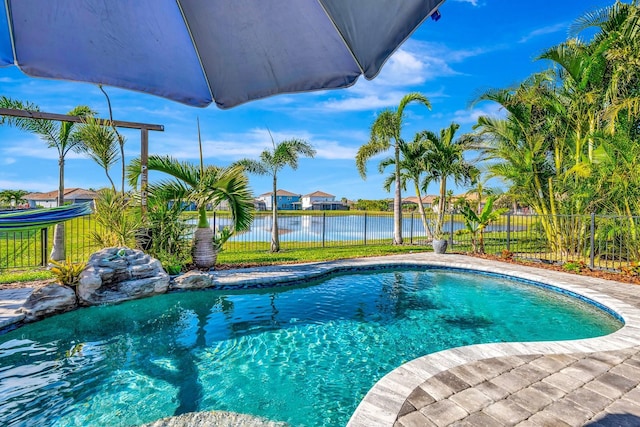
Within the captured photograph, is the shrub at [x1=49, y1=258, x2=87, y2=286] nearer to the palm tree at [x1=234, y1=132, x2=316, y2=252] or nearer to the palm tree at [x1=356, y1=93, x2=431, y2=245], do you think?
the palm tree at [x1=234, y1=132, x2=316, y2=252]

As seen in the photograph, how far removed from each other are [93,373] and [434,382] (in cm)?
352

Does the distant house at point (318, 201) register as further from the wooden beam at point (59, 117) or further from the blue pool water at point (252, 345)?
the blue pool water at point (252, 345)

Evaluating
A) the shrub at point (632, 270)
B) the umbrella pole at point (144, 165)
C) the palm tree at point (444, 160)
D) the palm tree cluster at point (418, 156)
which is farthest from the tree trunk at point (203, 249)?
the shrub at point (632, 270)

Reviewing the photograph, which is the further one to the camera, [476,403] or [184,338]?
[184,338]

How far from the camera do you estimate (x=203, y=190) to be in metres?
7.92

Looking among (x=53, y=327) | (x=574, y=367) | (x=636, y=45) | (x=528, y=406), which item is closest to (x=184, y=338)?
(x=53, y=327)

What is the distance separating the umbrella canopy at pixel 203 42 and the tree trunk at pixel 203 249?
6227mm

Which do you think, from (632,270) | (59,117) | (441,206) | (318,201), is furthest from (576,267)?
(318,201)

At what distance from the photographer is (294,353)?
3.98 meters

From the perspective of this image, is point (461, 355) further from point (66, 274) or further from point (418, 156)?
point (418, 156)

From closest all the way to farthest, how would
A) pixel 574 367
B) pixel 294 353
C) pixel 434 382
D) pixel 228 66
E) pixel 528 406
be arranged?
pixel 228 66, pixel 528 406, pixel 434 382, pixel 574 367, pixel 294 353

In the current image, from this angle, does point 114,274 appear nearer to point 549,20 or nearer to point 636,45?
point 636,45

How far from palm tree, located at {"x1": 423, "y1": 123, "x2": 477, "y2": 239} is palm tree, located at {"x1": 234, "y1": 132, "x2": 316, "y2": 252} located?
471 cm

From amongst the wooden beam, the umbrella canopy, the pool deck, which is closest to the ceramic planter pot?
the pool deck
